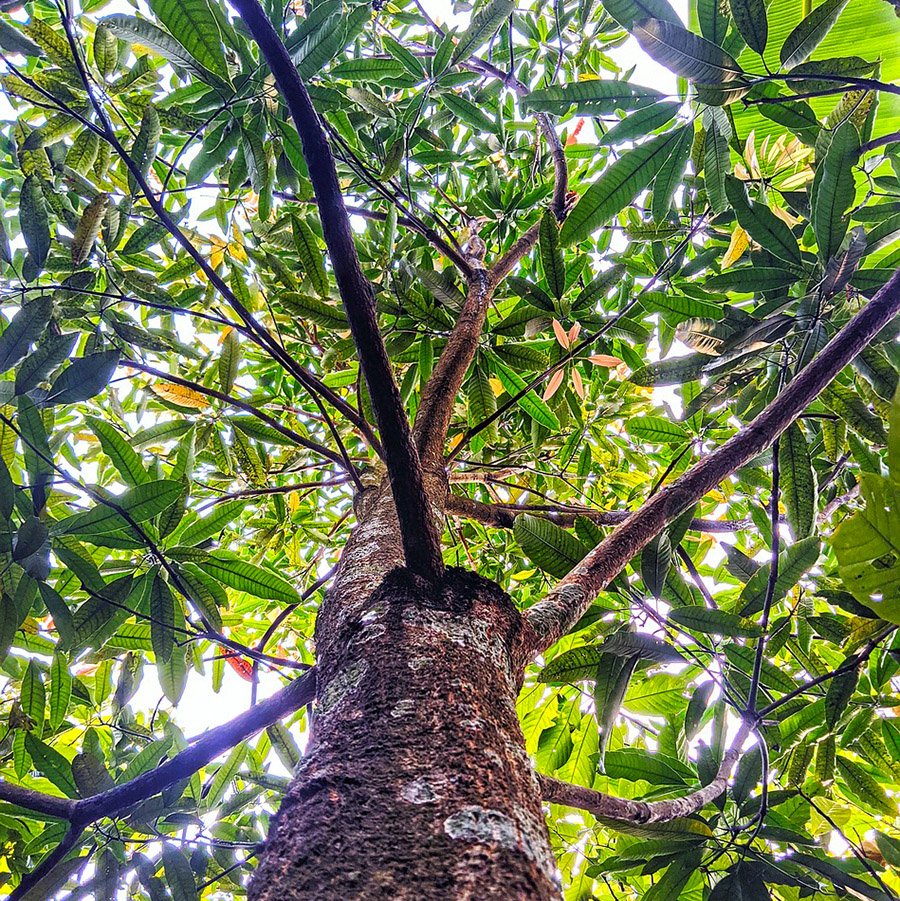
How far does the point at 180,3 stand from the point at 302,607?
1710 mm

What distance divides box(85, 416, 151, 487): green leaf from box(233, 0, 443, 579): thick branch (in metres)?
0.58

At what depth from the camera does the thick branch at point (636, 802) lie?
864mm

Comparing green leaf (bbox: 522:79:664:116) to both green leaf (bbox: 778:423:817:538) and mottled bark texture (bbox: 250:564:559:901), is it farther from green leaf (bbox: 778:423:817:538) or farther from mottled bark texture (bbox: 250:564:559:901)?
mottled bark texture (bbox: 250:564:559:901)

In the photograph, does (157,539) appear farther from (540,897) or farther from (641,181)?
(641,181)

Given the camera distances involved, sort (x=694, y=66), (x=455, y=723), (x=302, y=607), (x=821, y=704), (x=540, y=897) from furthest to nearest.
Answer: (x=302, y=607) < (x=821, y=704) < (x=694, y=66) < (x=455, y=723) < (x=540, y=897)

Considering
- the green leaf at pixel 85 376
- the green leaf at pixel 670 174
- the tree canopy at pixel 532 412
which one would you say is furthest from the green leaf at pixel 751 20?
the green leaf at pixel 85 376

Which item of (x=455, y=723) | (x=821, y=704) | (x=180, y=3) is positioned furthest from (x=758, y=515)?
(x=180, y=3)

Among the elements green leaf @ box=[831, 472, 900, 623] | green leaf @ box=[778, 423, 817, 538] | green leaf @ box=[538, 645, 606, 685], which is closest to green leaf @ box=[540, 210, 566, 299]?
green leaf @ box=[778, 423, 817, 538]

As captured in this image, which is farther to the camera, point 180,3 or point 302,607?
point 302,607

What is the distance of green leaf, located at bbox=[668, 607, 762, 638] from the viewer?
1040 mm

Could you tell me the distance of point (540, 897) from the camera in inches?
17.8

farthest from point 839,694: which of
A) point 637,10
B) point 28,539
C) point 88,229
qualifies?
point 88,229

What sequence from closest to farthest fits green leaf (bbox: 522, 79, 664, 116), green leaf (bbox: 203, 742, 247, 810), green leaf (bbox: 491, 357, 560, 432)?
green leaf (bbox: 522, 79, 664, 116), green leaf (bbox: 203, 742, 247, 810), green leaf (bbox: 491, 357, 560, 432)

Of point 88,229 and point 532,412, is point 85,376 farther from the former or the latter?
point 532,412
